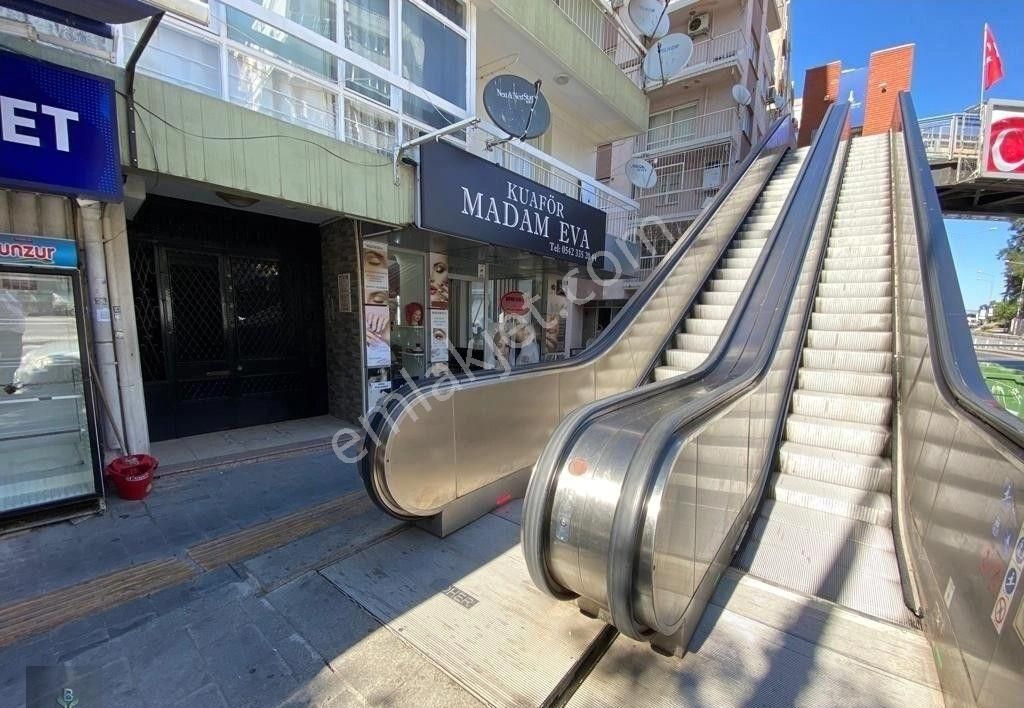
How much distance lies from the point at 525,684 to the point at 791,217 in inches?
269

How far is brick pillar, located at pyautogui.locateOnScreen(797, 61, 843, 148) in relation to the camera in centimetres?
1633

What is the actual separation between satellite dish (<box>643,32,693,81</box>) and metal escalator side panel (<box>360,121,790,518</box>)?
Result: 6.31 meters

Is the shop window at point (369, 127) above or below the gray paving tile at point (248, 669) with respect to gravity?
above

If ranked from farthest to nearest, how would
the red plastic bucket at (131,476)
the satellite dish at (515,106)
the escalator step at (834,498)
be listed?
the satellite dish at (515,106) → the red plastic bucket at (131,476) → the escalator step at (834,498)

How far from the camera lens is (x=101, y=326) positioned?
3.87 metres

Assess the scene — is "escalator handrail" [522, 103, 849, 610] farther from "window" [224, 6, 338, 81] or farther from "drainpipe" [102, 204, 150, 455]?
"window" [224, 6, 338, 81]

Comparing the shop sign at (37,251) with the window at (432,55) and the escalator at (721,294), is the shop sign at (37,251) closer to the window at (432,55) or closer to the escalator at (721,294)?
the window at (432,55)

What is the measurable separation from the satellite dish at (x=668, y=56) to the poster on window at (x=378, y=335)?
7511 mm

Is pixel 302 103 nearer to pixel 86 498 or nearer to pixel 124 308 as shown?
pixel 124 308

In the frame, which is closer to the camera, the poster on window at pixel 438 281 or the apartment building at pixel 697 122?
the poster on window at pixel 438 281

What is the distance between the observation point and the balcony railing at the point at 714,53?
15.1 metres

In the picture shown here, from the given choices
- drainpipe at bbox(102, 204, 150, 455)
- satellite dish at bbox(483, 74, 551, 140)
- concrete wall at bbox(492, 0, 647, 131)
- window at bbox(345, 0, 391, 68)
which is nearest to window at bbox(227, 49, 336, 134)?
window at bbox(345, 0, 391, 68)

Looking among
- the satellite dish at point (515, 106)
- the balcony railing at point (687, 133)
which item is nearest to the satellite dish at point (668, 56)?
the satellite dish at point (515, 106)

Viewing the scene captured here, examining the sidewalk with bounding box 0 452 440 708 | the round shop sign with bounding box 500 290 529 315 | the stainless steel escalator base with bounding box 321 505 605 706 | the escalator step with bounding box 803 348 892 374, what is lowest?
the sidewalk with bounding box 0 452 440 708
